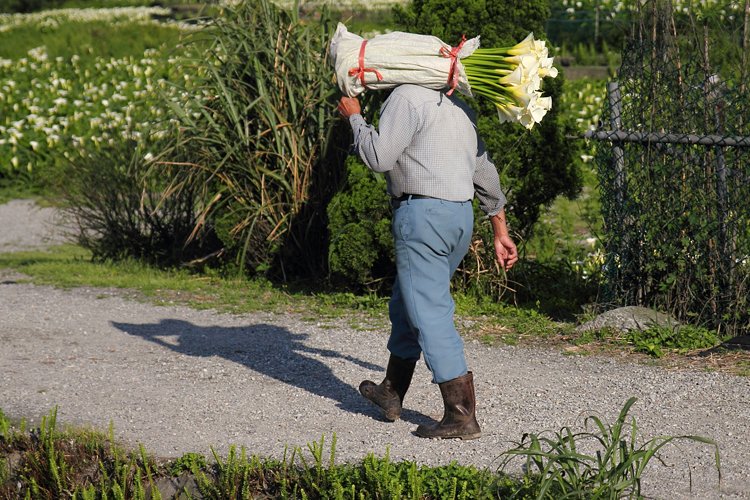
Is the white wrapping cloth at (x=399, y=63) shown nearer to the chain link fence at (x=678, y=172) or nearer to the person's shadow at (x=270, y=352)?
the person's shadow at (x=270, y=352)

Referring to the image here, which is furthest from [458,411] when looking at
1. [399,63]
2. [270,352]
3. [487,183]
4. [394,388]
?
[270,352]

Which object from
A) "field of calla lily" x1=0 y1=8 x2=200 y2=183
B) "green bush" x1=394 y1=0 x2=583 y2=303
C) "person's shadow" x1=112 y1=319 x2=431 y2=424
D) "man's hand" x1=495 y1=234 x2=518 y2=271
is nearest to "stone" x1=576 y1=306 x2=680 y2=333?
"green bush" x1=394 y1=0 x2=583 y2=303

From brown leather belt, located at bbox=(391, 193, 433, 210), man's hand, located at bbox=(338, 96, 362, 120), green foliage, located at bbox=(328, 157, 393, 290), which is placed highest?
man's hand, located at bbox=(338, 96, 362, 120)

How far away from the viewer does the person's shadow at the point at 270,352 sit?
18.4 ft

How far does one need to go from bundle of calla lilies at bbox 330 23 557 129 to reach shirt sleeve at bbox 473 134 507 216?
229mm

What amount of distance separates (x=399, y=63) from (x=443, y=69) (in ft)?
0.57

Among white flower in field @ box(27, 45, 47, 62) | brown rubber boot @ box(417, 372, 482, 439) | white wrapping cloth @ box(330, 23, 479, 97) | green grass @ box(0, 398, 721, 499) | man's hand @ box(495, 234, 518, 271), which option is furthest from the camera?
white flower in field @ box(27, 45, 47, 62)

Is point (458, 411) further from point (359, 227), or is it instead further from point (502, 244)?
point (359, 227)

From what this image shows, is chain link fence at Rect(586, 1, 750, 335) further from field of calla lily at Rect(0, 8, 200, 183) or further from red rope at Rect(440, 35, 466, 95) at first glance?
field of calla lily at Rect(0, 8, 200, 183)

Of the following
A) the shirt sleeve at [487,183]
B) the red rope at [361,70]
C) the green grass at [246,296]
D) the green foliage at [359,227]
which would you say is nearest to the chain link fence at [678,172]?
the green grass at [246,296]

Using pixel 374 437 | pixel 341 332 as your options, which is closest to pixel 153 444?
pixel 374 437

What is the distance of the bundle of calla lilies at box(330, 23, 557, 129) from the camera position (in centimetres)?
464

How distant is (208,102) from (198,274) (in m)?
1.27

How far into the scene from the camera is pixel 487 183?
4969 millimetres
